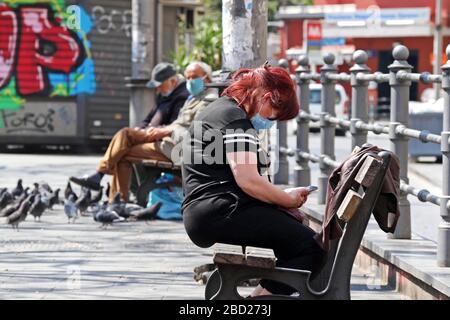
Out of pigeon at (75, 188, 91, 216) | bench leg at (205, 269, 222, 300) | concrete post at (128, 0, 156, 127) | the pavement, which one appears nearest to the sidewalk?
the pavement

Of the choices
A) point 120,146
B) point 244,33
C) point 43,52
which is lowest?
point 120,146

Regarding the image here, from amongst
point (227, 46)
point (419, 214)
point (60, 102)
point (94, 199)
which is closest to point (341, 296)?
point (227, 46)

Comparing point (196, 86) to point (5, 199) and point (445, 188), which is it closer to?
point (5, 199)

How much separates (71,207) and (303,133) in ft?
8.22

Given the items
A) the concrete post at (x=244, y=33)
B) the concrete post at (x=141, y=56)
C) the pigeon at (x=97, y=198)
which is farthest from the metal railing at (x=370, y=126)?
the concrete post at (x=141, y=56)

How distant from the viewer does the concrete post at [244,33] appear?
922 centimetres

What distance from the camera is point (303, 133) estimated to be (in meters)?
12.4

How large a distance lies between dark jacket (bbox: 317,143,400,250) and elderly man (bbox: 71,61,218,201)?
5.91 meters

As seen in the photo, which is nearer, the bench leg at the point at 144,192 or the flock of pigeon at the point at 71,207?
the flock of pigeon at the point at 71,207

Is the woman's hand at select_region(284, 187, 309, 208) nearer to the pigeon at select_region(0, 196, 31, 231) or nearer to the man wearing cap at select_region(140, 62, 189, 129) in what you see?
the pigeon at select_region(0, 196, 31, 231)

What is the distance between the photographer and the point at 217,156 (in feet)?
21.4

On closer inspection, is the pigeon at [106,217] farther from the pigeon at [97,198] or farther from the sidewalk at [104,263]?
the pigeon at [97,198]

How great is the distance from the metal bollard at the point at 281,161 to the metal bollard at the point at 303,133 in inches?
25.1

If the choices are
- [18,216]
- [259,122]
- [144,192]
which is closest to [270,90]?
[259,122]
